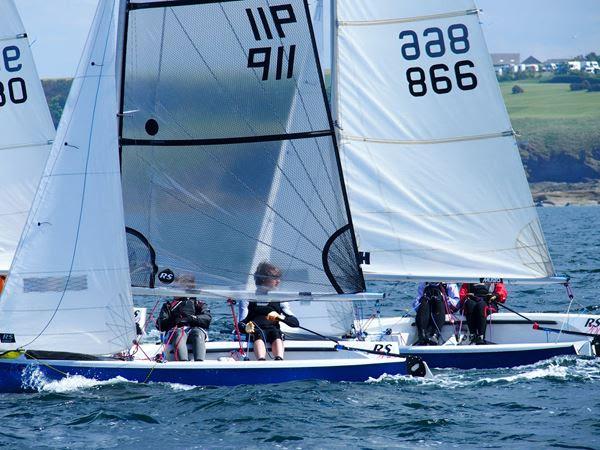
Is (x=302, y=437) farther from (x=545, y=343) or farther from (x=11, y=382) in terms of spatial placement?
(x=545, y=343)

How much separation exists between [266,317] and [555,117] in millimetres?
97707

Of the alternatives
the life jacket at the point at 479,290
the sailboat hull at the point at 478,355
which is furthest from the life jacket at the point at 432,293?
the sailboat hull at the point at 478,355

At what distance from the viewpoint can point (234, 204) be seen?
13016mm

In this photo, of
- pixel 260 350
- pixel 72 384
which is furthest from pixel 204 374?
pixel 72 384

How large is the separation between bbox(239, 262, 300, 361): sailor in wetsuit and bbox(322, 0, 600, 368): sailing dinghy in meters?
1.92

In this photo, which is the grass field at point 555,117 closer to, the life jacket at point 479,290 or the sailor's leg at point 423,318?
the life jacket at point 479,290

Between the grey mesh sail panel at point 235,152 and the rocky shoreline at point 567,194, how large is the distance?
76.3m

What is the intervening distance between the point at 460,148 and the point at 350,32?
1991 mm

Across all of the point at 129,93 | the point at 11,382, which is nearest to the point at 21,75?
the point at 129,93

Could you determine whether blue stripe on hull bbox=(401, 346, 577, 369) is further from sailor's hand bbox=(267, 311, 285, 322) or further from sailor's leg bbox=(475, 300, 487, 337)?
sailor's hand bbox=(267, 311, 285, 322)

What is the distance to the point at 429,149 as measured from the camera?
50.1ft

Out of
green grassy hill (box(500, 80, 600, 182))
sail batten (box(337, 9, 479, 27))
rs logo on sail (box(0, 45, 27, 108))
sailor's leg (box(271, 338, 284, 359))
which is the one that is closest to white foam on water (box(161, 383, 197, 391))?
sailor's leg (box(271, 338, 284, 359))

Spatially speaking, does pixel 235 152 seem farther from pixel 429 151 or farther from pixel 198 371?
pixel 429 151

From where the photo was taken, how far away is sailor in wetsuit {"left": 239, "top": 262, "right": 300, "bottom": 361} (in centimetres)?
1305
